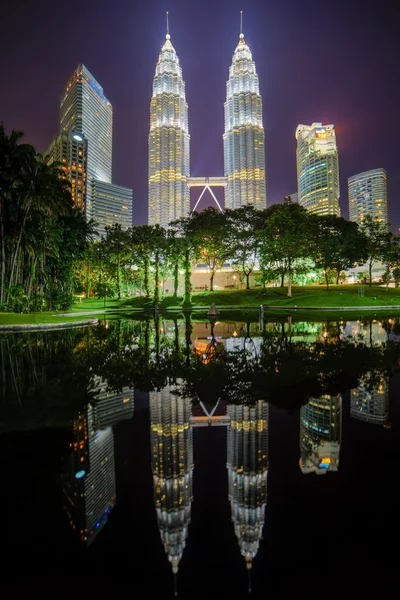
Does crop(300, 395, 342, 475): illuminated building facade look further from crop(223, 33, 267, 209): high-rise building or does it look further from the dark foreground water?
crop(223, 33, 267, 209): high-rise building

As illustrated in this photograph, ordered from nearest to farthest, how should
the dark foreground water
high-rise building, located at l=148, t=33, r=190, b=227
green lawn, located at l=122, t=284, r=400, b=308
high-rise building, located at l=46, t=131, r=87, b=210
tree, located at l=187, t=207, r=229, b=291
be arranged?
the dark foreground water → green lawn, located at l=122, t=284, r=400, b=308 → tree, located at l=187, t=207, r=229, b=291 → high-rise building, located at l=46, t=131, r=87, b=210 → high-rise building, located at l=148, t=33, r=190, b=227

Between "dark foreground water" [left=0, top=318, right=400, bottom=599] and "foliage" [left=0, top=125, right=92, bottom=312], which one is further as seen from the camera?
"foliage" [left=0, top=125, right=92, bottom=312]

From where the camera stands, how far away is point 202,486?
11.5ft

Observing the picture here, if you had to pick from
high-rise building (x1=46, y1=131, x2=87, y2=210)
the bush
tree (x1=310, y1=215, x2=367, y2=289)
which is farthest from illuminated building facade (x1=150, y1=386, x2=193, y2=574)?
high-rise building (x1=46, y1=131, x2=87, y2=210)

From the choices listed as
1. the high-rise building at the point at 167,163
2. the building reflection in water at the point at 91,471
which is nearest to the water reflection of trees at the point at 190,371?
the building reflection in water at the point at 91,471

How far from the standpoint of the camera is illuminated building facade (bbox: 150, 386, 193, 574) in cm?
275

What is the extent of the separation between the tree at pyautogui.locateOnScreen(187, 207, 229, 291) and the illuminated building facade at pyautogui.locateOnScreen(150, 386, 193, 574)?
56.8 m

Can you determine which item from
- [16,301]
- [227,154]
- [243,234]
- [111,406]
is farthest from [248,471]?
[227,154]

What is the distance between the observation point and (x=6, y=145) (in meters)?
30.4

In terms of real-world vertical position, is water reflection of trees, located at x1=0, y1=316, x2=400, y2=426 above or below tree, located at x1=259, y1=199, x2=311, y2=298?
below

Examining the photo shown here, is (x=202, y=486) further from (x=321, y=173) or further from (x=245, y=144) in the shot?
(x=321, y=173)

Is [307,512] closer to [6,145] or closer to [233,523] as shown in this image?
[233,523]

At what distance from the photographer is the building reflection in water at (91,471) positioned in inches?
116

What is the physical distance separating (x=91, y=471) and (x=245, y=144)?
673 feet
